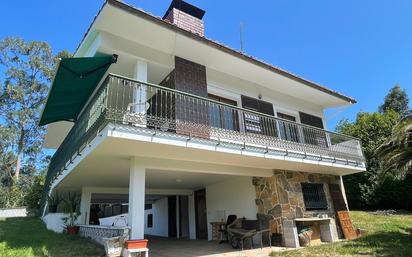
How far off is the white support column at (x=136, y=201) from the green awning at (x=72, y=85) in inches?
110

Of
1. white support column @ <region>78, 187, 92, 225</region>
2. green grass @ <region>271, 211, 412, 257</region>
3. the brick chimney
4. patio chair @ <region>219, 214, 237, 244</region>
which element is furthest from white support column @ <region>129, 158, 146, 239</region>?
the brick chimney

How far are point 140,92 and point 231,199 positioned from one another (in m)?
6.52

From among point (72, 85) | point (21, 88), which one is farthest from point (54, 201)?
point (21, 88)

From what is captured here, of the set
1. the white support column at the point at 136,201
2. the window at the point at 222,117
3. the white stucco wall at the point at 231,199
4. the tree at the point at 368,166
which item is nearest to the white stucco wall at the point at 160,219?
Result: the white stucco wall at the point at 231,199

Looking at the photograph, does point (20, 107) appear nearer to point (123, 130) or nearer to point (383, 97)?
point (123, 130)

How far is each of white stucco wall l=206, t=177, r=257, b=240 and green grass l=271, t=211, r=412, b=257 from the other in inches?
110

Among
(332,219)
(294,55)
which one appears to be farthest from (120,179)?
(294,55)

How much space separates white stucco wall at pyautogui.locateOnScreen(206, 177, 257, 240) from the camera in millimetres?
11531

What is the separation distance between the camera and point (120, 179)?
1115 centimetres

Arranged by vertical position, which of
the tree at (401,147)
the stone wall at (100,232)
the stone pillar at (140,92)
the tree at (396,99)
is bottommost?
the stone wall at (100,232)

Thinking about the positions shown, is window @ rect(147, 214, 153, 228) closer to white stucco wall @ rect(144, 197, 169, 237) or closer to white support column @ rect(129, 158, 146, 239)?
white stucco wall @ rect(144, 197, 169, 237)

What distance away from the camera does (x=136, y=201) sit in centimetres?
751

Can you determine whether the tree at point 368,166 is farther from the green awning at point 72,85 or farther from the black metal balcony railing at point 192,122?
the green awning at point 72,85

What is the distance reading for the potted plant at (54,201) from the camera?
14864 mm
